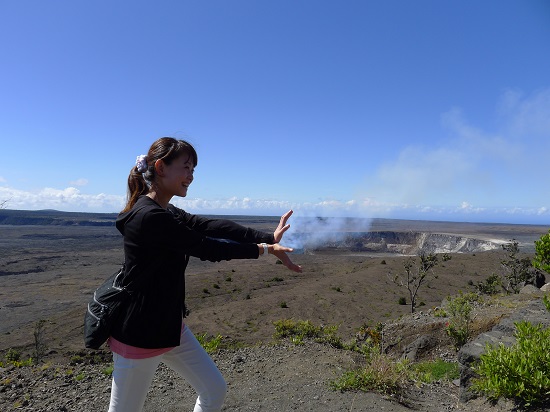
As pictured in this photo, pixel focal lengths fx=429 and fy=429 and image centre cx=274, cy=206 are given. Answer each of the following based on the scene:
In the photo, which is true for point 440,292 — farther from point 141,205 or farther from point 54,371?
point 141,205

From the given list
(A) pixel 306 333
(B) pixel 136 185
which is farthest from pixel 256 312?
(B) pixel 136 185

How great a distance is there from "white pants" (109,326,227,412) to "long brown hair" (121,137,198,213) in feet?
2.49

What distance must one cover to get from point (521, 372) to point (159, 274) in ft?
10.7

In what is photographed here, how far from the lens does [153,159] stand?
7.23 feet

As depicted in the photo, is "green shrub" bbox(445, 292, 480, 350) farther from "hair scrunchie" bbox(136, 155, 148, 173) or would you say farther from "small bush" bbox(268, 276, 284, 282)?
"small bush" bbox(268, 276, 284, 282)

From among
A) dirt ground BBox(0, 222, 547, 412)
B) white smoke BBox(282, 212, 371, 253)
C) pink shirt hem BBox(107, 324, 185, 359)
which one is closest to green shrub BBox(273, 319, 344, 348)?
dirt ground BBox(0, 222, 547, 412)

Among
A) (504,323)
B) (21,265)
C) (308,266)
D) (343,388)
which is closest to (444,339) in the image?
(504,323)

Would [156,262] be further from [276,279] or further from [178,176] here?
[276,279]

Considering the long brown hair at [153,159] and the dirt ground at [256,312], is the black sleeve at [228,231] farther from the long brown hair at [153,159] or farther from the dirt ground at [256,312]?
the dirt ground at [256,312]

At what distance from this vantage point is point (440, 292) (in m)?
26.3

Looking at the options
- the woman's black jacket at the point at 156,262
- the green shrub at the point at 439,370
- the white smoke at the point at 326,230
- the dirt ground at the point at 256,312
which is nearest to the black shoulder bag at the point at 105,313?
the woman's black jacket at the point at 156,262

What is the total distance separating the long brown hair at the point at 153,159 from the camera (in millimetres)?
2188

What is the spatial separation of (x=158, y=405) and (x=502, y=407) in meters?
3.43

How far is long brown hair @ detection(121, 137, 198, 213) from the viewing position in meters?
2.19
